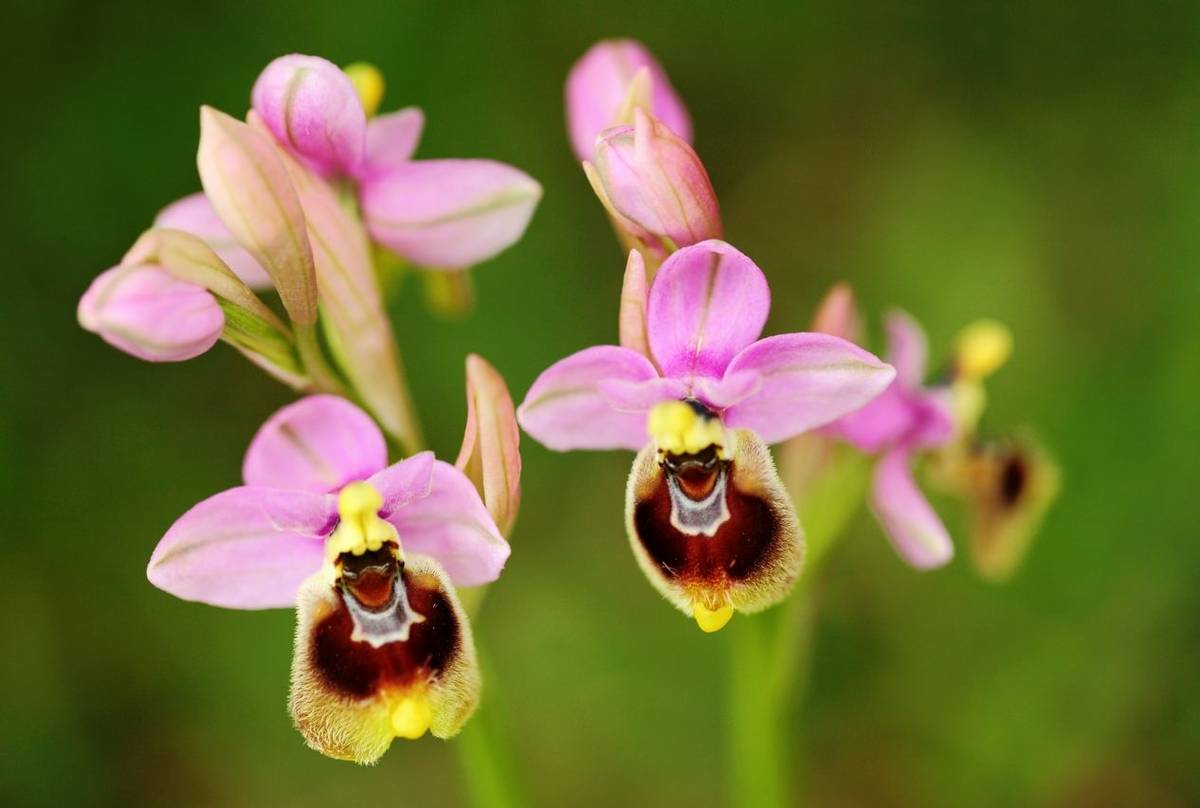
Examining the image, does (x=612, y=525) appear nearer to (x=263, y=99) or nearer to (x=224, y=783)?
(x=224, y=783)

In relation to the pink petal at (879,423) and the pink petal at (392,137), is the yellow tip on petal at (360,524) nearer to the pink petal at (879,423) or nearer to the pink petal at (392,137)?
the pink petal at (392,137)

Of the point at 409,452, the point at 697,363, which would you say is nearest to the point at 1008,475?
the point at 697,363

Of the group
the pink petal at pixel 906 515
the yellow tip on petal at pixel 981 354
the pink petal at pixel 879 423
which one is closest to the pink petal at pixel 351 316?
the pink petal at pixel 879 423

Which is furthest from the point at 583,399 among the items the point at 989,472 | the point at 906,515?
the point at 989,472

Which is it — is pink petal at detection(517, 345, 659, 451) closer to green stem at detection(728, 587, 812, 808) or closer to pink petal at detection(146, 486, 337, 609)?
pink petal at detection(146, 486, 337, 609)

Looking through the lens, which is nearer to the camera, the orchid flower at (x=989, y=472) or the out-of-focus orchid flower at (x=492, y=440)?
the out-of-focus orchid flower at (x=492, y=440)

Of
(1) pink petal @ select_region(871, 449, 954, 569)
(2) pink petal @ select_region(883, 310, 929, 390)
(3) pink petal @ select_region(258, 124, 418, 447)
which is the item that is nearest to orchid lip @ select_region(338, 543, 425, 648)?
(3) pink petal @ select_region(258, 124, 418, 447)
